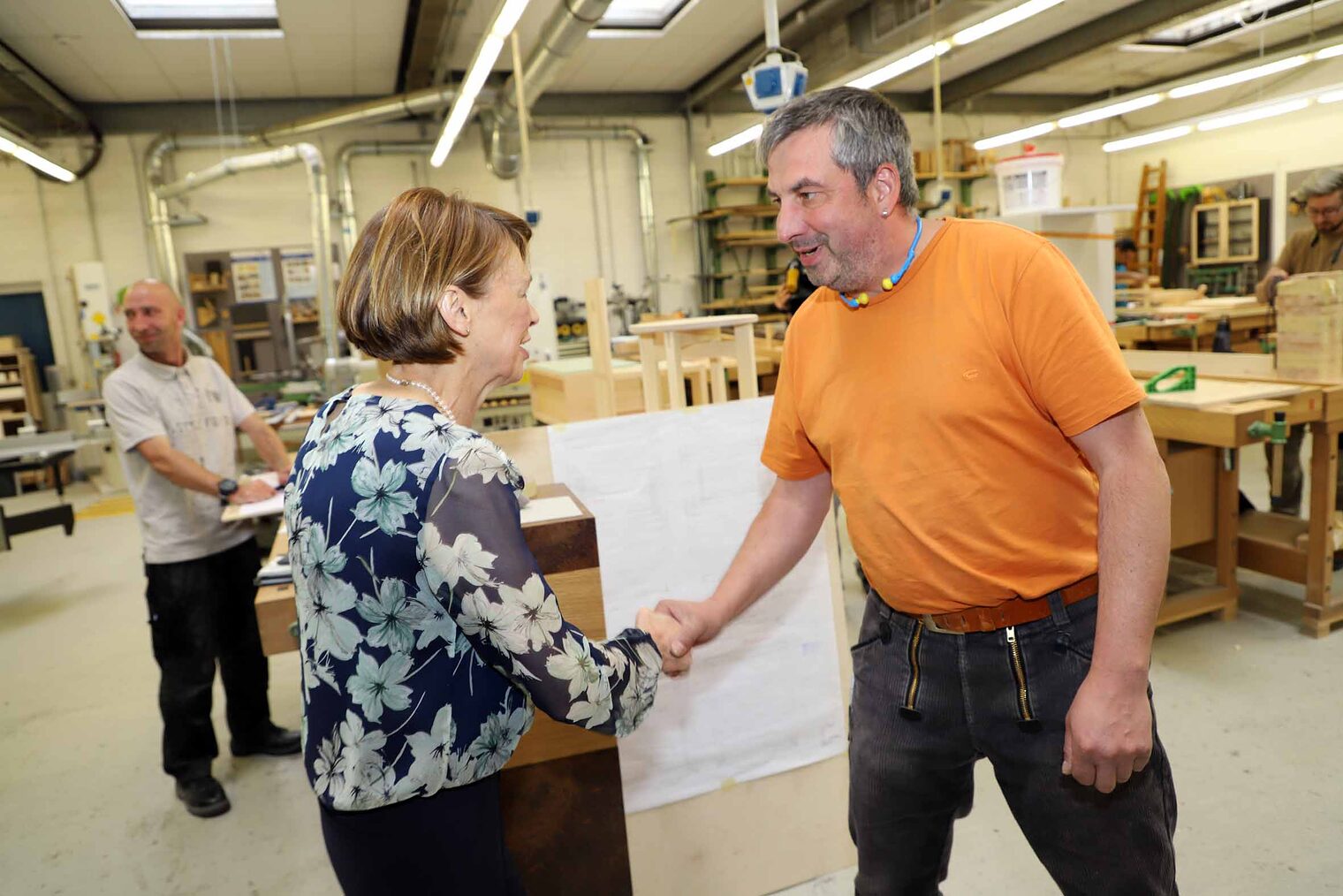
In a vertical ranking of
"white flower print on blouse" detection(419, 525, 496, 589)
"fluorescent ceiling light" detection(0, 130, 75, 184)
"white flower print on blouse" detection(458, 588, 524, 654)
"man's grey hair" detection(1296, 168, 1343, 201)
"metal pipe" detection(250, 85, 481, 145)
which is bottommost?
"white flower print on blouse" detection(458, 588, 524, 654)

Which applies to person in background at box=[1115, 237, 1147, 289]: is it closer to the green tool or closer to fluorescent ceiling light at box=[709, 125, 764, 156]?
fluorescent ceiling light at box=[709, 125, 764, 156]

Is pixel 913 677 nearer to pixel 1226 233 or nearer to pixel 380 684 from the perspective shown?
pixel 380 684

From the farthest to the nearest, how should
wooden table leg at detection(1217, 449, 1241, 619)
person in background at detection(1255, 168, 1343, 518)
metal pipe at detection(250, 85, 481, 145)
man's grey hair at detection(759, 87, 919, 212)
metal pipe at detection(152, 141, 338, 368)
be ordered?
metal pipe at detection(250, 85, 481, 145), metal pipe at detection(152, 141, 338, 368), person in background at detection(1255, 168, 1343, 518), wooden table leg at detection(1217, 449, 1241, 619), man's grey hair at detection(759, 87, 919, 212)

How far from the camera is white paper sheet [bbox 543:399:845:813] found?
6.84 feet

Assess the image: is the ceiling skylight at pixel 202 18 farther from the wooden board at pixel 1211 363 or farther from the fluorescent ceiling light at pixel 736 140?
A: the wooden board at pixel 1211 363

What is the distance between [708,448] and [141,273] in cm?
963

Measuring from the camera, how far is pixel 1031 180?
15.8 feet

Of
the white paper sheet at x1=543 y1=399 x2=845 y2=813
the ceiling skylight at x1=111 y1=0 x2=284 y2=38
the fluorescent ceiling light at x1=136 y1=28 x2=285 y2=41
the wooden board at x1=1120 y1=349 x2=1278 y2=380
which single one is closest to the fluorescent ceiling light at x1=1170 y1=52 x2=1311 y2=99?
the wooden board at x1=1120 y1=349 x2=1278 y2=380

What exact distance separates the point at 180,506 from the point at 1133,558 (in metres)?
2.89

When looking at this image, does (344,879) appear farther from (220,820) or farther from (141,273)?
(141,273)

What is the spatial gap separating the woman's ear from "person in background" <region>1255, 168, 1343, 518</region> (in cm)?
432

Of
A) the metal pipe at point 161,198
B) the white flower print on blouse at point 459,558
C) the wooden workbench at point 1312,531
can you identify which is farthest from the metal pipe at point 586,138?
the white flower print on blouse at point 459,558

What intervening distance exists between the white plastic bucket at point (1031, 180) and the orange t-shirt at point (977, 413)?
12.6ft

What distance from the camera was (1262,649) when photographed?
357 centimetres
